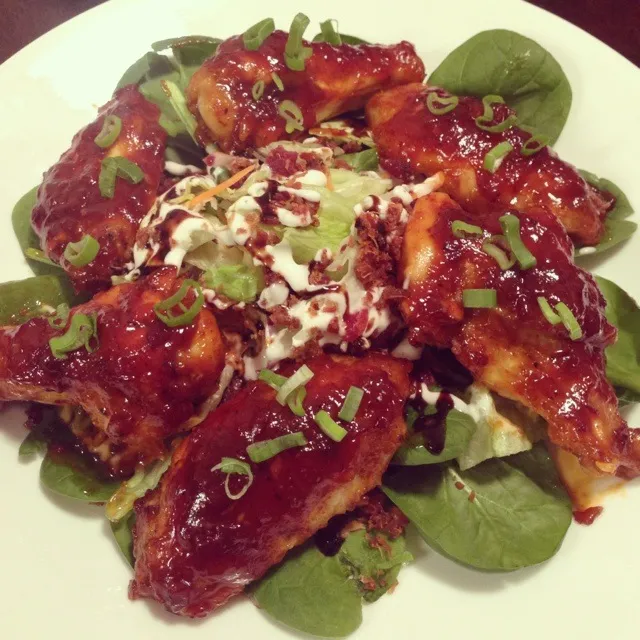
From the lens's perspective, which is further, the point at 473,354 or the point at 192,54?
the point at 192,54

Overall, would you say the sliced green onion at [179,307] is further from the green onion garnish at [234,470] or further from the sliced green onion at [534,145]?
the sliced green onion at [534,145]

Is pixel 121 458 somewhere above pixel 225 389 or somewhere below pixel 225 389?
below

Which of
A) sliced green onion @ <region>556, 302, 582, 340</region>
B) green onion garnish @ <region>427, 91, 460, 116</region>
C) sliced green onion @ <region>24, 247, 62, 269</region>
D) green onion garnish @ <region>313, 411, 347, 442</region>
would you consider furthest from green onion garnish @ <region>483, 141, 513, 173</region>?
sliced green onion @ <region>24, 247, 62, 269</region>

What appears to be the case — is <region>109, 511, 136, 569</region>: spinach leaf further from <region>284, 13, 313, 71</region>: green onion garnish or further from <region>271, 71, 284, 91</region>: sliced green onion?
<region>284, 13, 313, 71</region>: green onion garnish

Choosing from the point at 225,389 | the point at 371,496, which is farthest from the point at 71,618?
the point at 371,496

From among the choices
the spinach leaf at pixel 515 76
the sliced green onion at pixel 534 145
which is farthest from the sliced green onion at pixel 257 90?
the sliced green onion at pixel 534 145

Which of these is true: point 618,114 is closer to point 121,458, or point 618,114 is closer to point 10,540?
point 121,458

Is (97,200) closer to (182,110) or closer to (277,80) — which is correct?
(182,110)
